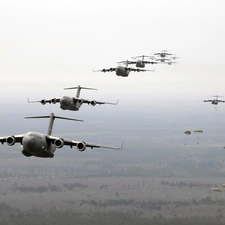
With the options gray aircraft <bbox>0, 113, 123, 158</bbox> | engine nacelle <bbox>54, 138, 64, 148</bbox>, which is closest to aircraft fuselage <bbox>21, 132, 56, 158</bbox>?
gray aircraft <bbox>0, 113, 123, 158</bbox>

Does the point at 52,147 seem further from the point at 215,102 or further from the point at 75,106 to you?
the point at 215,102

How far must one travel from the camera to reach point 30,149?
56.8 m

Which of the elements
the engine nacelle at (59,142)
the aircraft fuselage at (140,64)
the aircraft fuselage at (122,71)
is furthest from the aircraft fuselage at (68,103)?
the engine nacelle at (59,142)

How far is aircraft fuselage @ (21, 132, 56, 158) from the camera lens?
56.2m

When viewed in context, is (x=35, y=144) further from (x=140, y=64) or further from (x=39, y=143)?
(x=140, y=64)

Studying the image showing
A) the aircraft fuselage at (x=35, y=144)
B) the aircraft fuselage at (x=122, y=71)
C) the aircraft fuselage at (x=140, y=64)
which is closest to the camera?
the aircraft fuselage at (x=35, y=144)

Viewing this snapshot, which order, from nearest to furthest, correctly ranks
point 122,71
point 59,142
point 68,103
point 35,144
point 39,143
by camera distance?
point 35,144 → point 39,143 → point 59,142 → point 68,103 → point 122,71

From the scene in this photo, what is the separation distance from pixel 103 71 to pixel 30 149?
65.3 metres

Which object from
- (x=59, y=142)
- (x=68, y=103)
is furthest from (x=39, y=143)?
(x=68, y=103)

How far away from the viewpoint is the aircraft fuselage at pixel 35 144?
5616cm

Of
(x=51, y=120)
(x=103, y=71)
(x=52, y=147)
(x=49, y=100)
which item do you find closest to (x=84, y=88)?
(x=103, y=71)

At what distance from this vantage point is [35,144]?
56.8 metres

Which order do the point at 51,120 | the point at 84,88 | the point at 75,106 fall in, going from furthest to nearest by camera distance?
the point at 84,88, the point at 75,106, the point at 51,120

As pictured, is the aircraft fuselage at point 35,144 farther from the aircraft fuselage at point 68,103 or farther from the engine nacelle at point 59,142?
the aircraft fuselage at point 68,103
